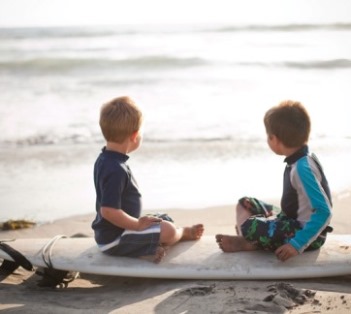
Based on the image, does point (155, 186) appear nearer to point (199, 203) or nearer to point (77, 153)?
point (199, 203)

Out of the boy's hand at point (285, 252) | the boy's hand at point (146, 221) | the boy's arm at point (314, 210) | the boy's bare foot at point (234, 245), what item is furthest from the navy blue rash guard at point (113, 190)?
the boy's arm at point (314, 210)

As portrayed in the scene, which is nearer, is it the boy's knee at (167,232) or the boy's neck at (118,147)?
the boy's neck at (118,147)

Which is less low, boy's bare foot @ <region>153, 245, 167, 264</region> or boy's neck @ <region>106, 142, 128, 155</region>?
Answer: boy's neck @ <region>106, 142, 128, 155</region>

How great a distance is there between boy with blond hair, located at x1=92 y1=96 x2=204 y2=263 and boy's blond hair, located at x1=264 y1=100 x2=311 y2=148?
33.2 inches

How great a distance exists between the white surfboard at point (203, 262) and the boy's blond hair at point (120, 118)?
814 mm

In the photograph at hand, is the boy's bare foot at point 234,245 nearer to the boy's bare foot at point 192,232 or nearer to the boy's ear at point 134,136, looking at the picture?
the boy's bare foot at point 192,232

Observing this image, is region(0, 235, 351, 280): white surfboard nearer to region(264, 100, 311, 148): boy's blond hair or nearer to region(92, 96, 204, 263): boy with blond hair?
region(92, 96, 204, 263): boy with blond hair

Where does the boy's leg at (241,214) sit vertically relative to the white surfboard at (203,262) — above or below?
above

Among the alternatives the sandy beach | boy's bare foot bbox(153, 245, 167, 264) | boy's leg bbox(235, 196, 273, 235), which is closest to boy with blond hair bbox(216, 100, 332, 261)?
boy's leg bbox(235, 196, 273, 235)

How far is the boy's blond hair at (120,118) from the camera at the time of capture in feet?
13.7

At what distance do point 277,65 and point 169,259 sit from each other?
45.6 feet

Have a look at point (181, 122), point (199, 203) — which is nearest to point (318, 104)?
point (181, 122)

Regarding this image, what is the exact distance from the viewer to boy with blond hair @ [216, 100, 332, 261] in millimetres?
4074

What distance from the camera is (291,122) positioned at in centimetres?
415
